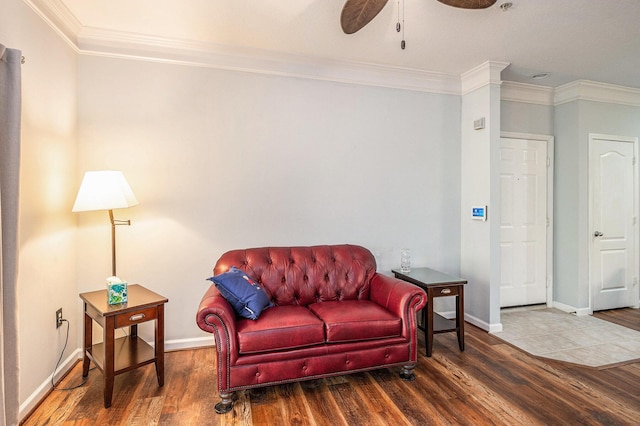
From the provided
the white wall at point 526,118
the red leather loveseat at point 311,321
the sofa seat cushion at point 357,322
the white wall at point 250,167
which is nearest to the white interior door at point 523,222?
the white wall at point 526,118

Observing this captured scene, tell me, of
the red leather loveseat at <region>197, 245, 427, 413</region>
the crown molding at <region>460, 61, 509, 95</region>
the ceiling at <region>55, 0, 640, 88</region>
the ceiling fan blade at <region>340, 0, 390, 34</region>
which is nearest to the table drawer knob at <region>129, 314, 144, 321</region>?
the red leather loveseat at <region>197, 245, 427, 413</region>

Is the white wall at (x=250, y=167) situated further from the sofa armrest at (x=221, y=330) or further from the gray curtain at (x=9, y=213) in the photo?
the gray curtain at (x=9, y=213)

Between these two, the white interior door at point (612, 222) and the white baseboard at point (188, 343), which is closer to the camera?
the white baseboard at point (188, 343)

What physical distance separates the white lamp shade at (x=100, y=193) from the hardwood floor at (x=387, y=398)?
4.24 ft

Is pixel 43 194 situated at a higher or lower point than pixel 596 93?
lower

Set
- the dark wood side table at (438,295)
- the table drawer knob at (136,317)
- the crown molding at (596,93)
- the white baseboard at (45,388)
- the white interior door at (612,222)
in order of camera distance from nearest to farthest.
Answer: the white baseboard at (45,388), the table drawer knob at (136,317), the dark wood side table at (438,295), the crown molding at (596,93), the white interior door at (612,222)

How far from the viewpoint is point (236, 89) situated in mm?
3211

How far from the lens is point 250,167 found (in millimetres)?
3256

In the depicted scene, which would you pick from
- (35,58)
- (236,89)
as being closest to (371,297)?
(236,89)

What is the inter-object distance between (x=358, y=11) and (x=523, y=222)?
3.42 metres

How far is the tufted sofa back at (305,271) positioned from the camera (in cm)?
285

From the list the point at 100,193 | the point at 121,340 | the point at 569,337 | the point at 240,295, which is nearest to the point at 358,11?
the point at 240,295

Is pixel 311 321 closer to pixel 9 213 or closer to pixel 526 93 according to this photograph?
pixel 9 213

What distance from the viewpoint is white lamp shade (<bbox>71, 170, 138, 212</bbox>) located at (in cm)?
242
